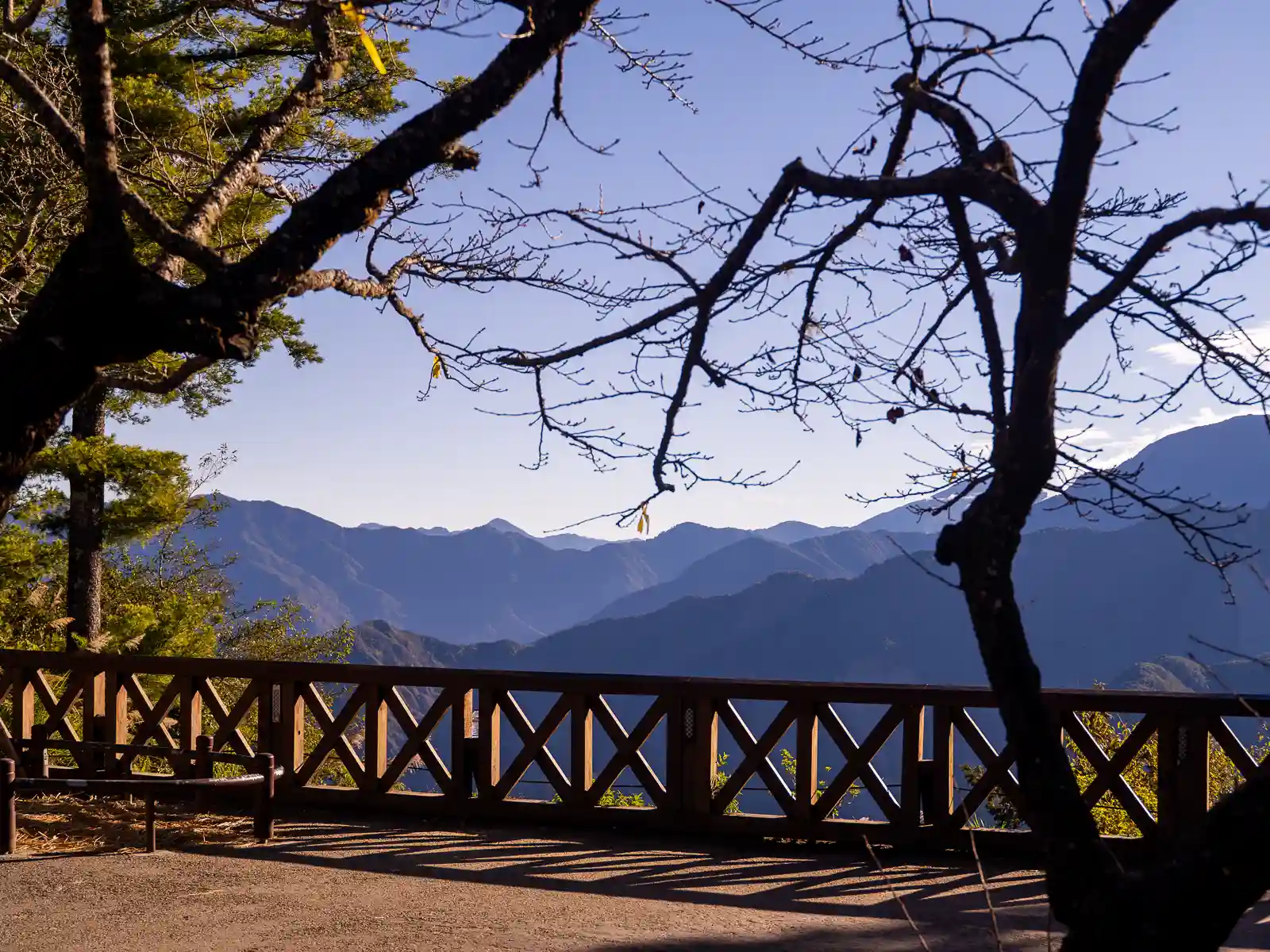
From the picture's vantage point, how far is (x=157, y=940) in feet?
19.7

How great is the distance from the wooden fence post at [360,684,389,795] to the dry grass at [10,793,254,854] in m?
0.89

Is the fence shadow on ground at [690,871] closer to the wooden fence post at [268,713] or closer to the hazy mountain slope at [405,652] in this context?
the wooden fence post at [268,713]

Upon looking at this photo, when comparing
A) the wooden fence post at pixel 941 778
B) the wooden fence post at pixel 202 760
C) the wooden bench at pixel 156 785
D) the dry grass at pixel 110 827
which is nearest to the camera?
the wooden bench at pixel 156 785

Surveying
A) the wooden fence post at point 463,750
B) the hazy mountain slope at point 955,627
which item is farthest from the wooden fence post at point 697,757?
the hazy mountain slope at point 955,627

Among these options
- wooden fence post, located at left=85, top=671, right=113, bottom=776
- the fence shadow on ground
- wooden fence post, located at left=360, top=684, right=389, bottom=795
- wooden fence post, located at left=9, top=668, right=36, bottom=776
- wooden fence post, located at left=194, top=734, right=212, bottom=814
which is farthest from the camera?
wooden fence post, located at left=9, top=668, right=36, bottom=776

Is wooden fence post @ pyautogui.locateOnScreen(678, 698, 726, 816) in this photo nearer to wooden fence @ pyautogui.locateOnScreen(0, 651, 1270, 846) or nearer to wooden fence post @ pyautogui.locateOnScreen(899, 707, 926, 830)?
wooden fence @ pyautogui.locateOnScreen(0, 651, 1270, 846)

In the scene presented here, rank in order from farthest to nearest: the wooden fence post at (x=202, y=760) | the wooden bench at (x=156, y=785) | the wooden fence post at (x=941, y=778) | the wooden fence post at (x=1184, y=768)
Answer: the wooden fence post at (x=202, y=760)
the wooden fence post at (x=941, y=778)
the wooden bench at (x=156, y=785)
the wooden fence post at (x=1184, y=768)

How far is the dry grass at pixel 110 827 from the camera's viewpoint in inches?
324

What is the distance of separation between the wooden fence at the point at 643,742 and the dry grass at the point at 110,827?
439mm

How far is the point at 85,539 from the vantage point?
19.5 m

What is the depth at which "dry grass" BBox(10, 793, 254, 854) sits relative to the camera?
8.23 meters

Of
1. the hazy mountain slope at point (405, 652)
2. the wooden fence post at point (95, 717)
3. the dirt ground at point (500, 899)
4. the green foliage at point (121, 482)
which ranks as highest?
the hazy mountain slope at point (405, 652)

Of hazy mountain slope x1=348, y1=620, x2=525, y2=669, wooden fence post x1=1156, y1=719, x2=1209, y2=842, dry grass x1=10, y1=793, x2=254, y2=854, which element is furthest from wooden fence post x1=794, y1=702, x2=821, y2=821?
hazy mountain slope x1=348, y1=620, x2=525, y2=669

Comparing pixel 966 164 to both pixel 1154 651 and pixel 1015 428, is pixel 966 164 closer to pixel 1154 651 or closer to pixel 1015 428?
pixel 1015 428
